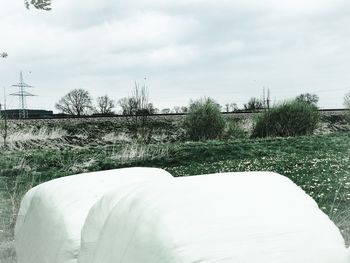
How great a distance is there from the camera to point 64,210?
2.92 metres

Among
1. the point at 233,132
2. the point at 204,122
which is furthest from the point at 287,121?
the point at 204,122

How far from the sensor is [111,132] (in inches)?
1096

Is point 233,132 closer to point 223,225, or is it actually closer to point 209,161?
point 209,161

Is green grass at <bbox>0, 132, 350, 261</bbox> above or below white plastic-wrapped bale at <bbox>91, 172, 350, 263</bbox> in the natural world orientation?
below

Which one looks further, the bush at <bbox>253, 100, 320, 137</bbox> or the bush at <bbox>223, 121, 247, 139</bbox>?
the bush at <bbox>223, 121, 247, 139</bbox>

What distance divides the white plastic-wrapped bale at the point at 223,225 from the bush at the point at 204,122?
24.0m

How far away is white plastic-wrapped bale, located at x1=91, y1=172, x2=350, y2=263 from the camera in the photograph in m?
1.69

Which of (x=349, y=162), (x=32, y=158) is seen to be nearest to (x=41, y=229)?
(x=349, y=162)

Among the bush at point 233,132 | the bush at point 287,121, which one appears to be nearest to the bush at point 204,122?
the bush at point 233,132

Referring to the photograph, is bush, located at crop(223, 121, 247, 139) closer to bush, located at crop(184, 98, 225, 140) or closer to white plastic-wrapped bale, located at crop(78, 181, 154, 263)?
bush, located at crop(184, 98, 225, 140)

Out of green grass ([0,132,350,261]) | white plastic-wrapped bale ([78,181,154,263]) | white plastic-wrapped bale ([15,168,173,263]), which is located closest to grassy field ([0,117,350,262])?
green grass ([0,132,350,261])

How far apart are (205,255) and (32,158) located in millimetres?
15613

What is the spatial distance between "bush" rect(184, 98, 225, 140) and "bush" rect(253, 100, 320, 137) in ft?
6.44

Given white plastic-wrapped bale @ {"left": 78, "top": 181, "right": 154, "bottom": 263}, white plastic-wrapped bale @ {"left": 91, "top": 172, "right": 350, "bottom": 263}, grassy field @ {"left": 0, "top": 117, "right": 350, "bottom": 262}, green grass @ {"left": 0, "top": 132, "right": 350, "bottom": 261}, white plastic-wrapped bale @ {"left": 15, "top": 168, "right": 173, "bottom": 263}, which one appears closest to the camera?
white plastic-wrapped bale @ {"left": 91, "top": 172, "right": 350, "bottom": 263}
